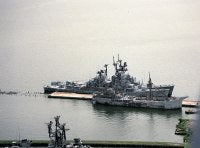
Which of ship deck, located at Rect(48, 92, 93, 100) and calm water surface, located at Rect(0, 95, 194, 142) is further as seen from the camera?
ship deck, located at Rect(48, 92, 93, 100)

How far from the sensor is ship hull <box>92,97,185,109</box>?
41031 millimetres

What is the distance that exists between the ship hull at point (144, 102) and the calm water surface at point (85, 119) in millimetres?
722

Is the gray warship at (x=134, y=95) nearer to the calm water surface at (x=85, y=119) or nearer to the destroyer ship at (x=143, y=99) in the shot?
the destroyer ship at (x=143, y=99)

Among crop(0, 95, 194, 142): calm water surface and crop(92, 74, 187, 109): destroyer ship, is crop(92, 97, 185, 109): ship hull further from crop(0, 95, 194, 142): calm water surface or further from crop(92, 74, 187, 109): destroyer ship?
crop(0, 95, 194, 142): calm water surface

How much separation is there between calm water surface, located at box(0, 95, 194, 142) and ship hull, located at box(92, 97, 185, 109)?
2.37 ft

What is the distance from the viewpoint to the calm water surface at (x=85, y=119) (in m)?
32.1

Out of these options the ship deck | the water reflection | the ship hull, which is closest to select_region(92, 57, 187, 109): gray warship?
the ship hull

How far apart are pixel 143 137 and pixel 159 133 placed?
1834mm

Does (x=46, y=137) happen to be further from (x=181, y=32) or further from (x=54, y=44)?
(x=181, y=32)

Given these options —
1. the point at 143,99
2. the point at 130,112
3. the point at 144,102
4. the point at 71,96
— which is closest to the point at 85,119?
the point at 130,112

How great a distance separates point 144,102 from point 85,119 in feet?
23.9

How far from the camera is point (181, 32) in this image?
80000 mm

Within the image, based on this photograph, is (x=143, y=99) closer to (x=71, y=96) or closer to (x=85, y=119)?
(x=85, y=119)

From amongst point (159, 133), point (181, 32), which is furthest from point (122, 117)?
point (181, 32)
